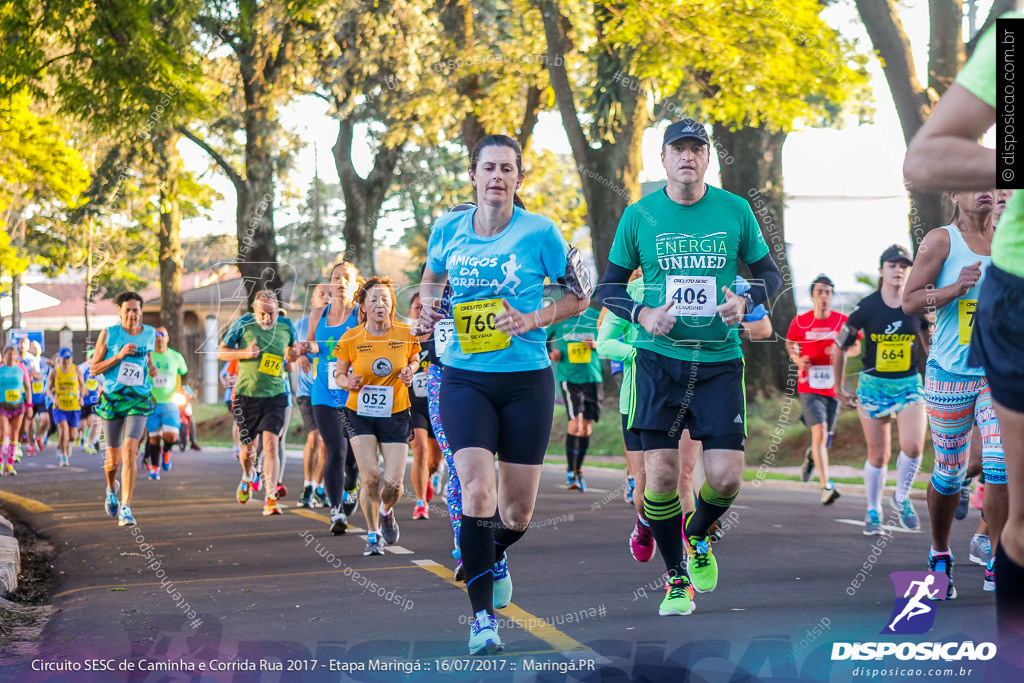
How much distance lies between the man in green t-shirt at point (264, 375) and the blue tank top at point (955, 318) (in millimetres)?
6381

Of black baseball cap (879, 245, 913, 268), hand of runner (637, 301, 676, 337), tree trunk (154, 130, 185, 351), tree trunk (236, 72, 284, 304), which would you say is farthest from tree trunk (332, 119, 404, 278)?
hand of runner (637, 301, 676, 337)

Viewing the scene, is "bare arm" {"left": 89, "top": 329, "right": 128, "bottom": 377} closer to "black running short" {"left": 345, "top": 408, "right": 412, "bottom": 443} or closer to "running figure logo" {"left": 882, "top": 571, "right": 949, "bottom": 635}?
"black running short" {"left": 345, "top": 408, "right": 412, "bottom": 443}

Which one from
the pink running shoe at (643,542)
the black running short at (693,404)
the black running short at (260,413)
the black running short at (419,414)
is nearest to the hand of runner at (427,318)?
the black running short at (693,404)

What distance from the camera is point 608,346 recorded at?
7.82 m

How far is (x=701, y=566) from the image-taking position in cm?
580

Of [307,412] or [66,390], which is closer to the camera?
[307,412]

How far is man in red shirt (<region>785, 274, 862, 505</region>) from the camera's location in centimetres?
1123

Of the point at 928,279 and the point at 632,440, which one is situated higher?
the point at 928,279

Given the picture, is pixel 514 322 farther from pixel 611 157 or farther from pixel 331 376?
pixel 611 157

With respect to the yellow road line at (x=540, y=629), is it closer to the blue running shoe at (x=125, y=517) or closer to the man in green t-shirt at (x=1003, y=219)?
the man in green t-shirt at (x=1003, y=219)

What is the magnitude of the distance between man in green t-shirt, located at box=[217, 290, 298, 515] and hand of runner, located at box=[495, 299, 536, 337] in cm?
618

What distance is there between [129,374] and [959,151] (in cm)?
848

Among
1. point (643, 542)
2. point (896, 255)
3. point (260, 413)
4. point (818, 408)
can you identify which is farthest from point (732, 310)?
point (260, 413)

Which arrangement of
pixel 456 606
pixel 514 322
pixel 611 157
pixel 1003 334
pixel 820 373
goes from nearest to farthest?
pixel 1003 334
pixel 514 322
pixel 456 606
pixel 820 373
pixel 611 157
